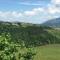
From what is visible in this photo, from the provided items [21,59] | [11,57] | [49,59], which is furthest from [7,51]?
[49,59]

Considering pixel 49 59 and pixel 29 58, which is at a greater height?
pixel 29 58

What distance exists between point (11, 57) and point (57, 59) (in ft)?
479

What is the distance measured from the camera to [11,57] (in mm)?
55875

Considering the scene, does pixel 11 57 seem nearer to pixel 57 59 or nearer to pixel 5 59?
pixel 5 59

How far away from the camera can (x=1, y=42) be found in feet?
186

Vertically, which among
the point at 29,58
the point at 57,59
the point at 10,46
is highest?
the point at 10,46

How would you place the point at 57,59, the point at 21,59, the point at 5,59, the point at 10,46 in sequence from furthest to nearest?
the point at 57,59 < the point at 21,59 < the point at 10,46 < the point at 5,59

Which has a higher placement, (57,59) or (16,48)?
(16,48)

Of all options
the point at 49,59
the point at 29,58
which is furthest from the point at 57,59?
the point at 29,58

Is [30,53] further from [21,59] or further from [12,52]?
[12,52]

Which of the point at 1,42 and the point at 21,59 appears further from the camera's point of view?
the point at 21,59

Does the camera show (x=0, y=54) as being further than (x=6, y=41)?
No

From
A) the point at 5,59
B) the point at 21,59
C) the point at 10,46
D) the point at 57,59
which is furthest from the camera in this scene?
the point at 57,59

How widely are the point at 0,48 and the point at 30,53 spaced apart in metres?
10.4
